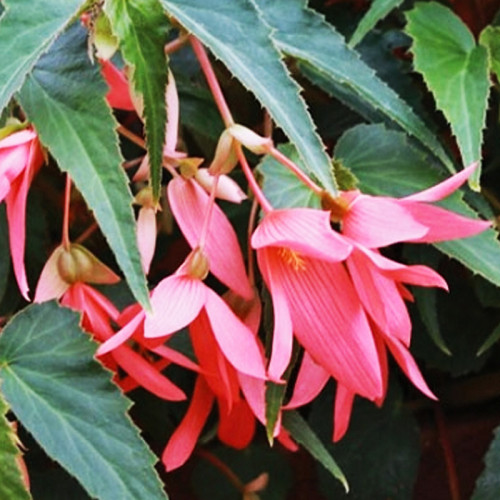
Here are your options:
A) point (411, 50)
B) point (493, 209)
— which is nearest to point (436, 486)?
point (493, 209)

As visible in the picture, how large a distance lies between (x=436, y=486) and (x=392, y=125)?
13.6 inches

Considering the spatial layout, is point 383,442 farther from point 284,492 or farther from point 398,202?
point 398,202

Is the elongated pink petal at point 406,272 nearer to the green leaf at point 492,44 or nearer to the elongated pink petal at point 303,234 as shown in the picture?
the elongated pink petal at point 303,234

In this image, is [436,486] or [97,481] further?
[436,486]

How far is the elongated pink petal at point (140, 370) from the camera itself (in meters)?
0.50

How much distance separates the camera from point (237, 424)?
53 centimetres

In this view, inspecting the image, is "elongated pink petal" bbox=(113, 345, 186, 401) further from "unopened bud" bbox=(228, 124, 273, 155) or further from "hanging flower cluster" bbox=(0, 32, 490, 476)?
"unopened bud" bbox=(228, 124, 273, 155)

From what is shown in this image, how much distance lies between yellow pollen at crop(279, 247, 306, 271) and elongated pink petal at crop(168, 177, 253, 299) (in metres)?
0.04

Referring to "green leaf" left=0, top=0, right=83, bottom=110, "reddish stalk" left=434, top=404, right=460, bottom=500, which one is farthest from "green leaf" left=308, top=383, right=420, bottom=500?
"green leaf" left=0, top=0, right=83, bottom=110

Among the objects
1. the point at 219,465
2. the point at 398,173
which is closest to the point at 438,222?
the point at 398,173

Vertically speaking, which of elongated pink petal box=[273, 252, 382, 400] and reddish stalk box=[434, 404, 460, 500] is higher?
elongated pink petal box=[273, 252, 382, 400]

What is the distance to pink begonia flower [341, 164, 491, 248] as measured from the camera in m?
0.44

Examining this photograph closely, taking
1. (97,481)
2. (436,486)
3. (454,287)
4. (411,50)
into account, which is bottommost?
(436,486)

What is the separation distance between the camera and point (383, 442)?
792mm
